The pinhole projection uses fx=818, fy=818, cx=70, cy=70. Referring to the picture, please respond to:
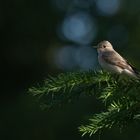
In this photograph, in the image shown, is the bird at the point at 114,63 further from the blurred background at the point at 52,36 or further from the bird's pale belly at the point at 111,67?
the blurred background at the point at 52,36

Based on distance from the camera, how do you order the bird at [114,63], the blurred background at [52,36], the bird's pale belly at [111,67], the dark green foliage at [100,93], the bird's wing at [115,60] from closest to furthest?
the dark green foliage at [100,93]
the bird at [114,63]
the bird's pale belly at [111,67]
the bird's wing at [115,60]
the blurred background at [52,36]

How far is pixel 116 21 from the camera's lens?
15977mm

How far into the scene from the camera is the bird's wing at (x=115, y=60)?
689cm

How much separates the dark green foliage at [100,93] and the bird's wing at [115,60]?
1.54m

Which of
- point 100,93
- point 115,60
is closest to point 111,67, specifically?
point 115,60

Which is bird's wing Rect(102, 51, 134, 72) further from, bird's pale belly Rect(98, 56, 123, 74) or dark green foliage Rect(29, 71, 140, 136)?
dark green foliage Rect(29, 71, 140, 136)

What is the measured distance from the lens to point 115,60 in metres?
7.20

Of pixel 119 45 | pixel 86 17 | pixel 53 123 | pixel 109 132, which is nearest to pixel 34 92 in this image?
pixel 109 132

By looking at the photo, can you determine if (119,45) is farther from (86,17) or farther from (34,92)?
(34,92)

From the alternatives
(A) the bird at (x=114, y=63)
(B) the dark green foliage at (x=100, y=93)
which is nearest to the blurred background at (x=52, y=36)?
(A) the bird at (x=114, y=63)

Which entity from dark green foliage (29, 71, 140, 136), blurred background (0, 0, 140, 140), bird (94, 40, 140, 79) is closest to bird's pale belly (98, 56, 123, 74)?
bird (94, 40, 140, 79)

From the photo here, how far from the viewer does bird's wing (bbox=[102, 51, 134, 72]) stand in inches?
271

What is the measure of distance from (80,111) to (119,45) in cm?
390

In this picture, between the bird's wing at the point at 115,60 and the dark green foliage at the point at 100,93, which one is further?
the bird's wing at the point at 115,60
